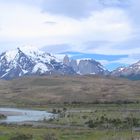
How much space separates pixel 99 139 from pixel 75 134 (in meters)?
10.00

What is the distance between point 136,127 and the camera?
9038 centimetres

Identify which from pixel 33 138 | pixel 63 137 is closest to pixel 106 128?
pixel 63 137

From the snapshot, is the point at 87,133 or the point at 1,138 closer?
the point at 1,138

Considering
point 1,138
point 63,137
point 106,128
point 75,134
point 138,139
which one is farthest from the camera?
point 106,128

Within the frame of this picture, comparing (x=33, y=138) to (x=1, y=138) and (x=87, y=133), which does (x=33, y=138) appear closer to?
(x=1, y=138)

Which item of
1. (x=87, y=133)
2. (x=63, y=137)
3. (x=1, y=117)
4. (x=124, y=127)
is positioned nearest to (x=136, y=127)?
(x=124, y=127)

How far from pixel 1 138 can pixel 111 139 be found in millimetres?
14999

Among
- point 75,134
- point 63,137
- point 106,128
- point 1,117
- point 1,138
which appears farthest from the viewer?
point 1,117

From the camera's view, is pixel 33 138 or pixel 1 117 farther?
pixel 1 117

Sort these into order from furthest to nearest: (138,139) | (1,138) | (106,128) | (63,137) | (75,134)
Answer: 1. (106,128)
2. (75,134)
3. (63,137)
4. (1,138)
5. (138,139)

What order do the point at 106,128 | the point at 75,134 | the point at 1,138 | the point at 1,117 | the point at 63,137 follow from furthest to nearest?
1. the point at 1,117
2. the point at 106,128
3. the point at 75,134
4. the point at 63,137
5. the point at 1,138

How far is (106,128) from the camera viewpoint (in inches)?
3460

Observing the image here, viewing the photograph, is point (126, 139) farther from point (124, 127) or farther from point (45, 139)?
point (124, 127)

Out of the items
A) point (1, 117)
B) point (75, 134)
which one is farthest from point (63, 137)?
point (1, 117)
